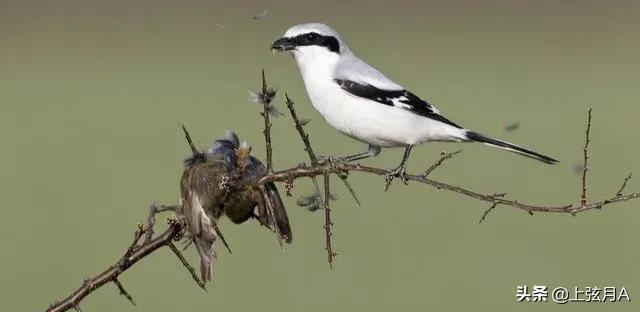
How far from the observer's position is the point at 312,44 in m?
4.04

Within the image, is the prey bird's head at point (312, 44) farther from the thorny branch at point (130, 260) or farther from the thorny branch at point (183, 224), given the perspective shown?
the thorny branch at point (130, 260)

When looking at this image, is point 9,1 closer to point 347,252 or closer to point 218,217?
point 347,252

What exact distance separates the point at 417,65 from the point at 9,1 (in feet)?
26.7

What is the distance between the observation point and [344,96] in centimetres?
400

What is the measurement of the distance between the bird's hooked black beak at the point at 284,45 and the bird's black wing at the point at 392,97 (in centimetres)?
23

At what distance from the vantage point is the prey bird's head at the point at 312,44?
3930 millimetres

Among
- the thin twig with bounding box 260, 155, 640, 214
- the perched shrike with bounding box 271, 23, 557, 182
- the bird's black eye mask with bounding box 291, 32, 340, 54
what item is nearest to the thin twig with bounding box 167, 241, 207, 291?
the thin twig with bounding box 260, 155, 640, 214

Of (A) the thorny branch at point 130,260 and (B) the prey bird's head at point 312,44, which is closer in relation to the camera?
(A) the thorny branch at point 130,260

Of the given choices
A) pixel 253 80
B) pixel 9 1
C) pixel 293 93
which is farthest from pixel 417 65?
pixel 9 1

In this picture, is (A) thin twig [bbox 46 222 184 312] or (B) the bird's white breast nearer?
(A) thin twig [bbox 46 222 184 312]

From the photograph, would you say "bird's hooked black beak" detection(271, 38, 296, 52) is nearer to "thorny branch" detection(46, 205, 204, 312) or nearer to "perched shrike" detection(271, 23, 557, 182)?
"perched shrike" detection(271, 23, 557, 182)

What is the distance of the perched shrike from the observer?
391cm

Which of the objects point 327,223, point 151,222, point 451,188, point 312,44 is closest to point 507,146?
point 312,44

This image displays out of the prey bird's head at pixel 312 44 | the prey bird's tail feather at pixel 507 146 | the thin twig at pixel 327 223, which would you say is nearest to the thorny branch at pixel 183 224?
the thin twig at pixel 327 223
